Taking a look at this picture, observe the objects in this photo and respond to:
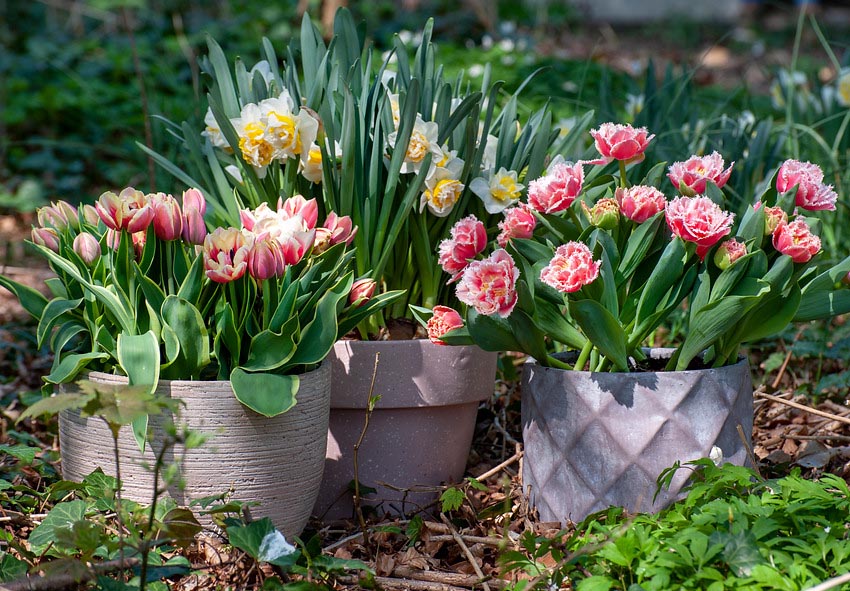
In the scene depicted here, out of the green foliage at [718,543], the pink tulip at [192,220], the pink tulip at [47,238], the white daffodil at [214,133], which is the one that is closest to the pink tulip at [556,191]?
the green foliage at [718,543]

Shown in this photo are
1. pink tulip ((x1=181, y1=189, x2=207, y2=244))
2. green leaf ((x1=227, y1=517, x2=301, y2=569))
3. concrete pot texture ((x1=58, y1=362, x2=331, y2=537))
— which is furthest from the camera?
pink tulip ((x1=181, y1=189, x2=207, y2=244))

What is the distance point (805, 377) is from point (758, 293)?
912mm

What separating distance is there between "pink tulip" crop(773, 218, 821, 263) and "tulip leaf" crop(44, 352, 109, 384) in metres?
1.04

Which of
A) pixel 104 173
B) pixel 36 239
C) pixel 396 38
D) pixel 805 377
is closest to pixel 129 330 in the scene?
pixel 36 239

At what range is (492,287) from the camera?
51.0 inches

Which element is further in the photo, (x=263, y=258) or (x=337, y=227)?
(x=337, y=227)

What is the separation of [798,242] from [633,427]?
0.37m

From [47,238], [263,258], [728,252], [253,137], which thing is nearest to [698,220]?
[728,252]

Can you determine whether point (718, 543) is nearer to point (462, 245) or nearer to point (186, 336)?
point (462, 245)

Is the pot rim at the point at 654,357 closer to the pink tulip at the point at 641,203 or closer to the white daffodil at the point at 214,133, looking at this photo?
the pink tulip at the point at 641,203

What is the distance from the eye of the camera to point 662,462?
1.37 m

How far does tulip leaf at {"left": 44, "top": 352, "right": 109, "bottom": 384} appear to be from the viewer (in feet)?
4.46

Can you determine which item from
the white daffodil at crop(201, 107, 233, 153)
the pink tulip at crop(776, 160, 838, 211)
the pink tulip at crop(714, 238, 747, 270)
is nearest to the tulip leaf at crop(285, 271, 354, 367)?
the white daffodil at crop(201, 107, 233, 153)

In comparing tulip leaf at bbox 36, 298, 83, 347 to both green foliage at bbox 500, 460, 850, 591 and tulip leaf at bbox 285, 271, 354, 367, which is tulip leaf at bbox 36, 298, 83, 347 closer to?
tulip leaf at bbox 285, 271, 354, 367
